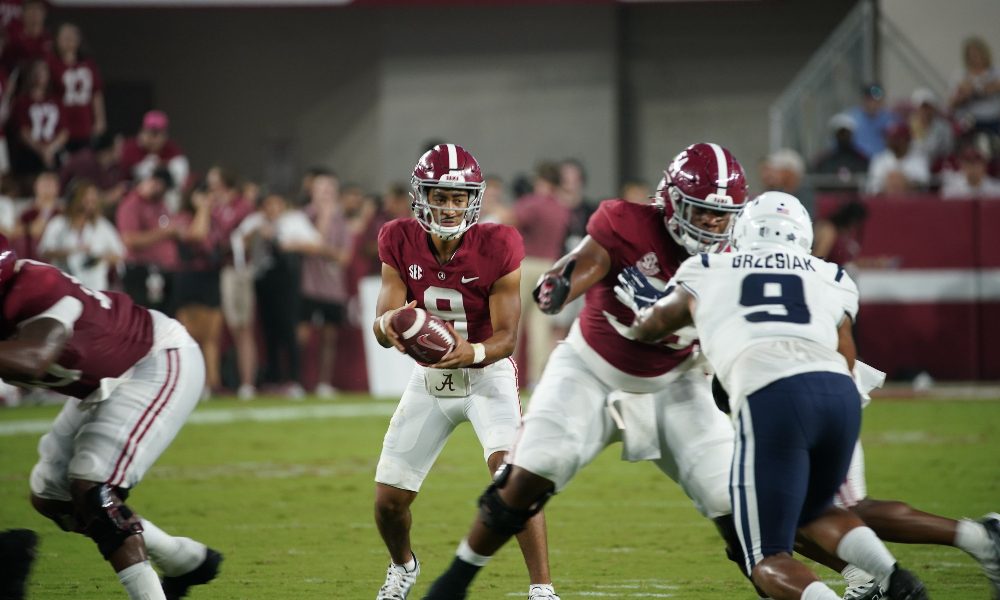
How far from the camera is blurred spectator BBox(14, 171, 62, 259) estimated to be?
1397cm

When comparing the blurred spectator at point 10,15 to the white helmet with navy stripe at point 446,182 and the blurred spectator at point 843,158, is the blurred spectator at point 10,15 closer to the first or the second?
the blurred spectator at point 843,158

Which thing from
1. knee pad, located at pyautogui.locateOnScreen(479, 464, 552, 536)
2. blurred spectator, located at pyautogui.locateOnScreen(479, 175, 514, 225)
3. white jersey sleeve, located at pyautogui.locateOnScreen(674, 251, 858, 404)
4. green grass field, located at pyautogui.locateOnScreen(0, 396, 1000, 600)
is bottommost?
green grass field, located at pyautogui.locateOnScreen(0, 396, 1000, 600)

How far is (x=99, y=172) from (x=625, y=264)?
1125 centimetres

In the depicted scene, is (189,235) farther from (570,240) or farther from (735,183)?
(735,183)

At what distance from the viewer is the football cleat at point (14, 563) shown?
5098 millimetres

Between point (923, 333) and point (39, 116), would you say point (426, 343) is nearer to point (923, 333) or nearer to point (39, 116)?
point (923, 333)

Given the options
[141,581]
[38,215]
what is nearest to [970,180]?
[38,215]

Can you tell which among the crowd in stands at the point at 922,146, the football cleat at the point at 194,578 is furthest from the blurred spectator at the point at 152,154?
the football cleat at the point at 194,578

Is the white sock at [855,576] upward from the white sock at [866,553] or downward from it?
downward

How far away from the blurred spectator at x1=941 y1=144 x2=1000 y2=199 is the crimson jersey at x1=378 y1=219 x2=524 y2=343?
32.6 ft

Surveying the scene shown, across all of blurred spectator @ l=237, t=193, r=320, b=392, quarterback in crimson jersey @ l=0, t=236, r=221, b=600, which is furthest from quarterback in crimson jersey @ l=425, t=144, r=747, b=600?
blurred spectator @ l=237, t=193, r=320, b=392

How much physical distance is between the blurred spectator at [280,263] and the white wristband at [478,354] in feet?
29.9

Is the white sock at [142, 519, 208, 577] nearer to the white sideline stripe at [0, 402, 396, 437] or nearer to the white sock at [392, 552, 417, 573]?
the white sock at [392, 552, 417, 573]

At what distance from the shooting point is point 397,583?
5832mm
